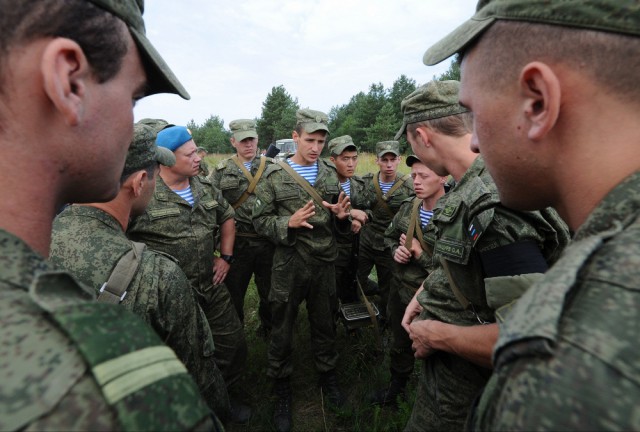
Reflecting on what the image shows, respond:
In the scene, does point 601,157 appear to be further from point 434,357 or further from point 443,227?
point 434,357

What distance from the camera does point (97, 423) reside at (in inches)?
21.4

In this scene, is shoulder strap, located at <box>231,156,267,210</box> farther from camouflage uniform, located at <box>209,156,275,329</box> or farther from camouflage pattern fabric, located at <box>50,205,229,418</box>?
camouflage pattern fabric, located at <box>50,205,229,418</box>

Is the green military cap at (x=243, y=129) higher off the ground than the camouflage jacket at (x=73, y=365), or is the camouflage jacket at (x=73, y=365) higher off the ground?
the camouflage jacket at (x=73, y=365)

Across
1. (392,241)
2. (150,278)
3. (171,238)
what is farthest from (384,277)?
(150,278)

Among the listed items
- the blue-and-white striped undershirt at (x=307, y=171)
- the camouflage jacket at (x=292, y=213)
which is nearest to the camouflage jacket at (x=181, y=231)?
the camouflage jacket at (x=292, y=213)

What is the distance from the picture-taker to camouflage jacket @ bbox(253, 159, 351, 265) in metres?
3.66

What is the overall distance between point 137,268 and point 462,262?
1.56 metres

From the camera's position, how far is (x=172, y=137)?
3498mm

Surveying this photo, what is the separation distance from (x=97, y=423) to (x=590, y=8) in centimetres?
125

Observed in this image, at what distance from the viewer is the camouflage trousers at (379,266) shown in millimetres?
5125

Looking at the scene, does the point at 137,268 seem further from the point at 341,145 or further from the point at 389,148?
the point at 389,148

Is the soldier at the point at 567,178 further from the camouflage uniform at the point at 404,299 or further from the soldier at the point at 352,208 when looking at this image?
the soldier at the point at 352,208

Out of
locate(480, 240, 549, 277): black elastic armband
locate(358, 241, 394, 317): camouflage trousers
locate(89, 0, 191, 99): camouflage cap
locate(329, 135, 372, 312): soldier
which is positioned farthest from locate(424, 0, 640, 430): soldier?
locate(358, 241, 394, 317): camouflage trousers

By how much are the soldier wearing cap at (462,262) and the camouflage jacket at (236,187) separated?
3320 millimetres
